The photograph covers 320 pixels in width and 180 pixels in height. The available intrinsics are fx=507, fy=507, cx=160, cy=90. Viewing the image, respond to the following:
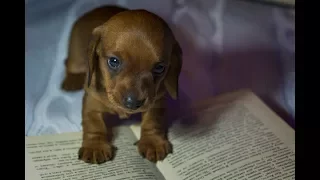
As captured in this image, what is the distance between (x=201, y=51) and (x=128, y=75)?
67 centimetres

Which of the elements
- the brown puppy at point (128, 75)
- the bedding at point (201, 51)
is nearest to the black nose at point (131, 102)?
the brown puppy at point (128, 75)

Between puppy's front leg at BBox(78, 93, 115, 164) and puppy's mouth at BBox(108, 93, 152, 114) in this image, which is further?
puppy's front leg at BBox(78, 93, 115, 164)

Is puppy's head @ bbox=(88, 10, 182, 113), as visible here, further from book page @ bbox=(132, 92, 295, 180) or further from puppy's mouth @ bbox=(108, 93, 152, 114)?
book page @ bbox=(132, 92, 295, 180)

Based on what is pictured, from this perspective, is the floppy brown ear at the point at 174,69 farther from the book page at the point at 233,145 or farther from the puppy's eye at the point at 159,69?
the book page at the point at 233,145

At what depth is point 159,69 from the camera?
125 centimetres

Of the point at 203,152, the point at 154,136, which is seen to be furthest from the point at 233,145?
the point at 154,136

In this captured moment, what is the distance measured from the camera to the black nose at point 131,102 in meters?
1.18

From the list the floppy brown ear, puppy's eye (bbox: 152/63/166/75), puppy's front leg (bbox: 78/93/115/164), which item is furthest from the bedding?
puppy's eye (bbox: 152/63/166/75)

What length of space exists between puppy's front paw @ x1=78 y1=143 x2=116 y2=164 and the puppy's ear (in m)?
0.20

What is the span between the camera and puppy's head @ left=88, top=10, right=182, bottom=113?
3.89 ft

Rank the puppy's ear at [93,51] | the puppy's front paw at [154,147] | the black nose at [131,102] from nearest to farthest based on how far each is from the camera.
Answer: the black nose at [131,102] → the puppy's ear at [93,51] → the puppy's front paw at [154,147]

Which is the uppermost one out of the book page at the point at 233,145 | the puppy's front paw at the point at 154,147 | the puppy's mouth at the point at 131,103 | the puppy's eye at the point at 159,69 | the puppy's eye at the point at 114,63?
the puppy's eye at the point at 114,63

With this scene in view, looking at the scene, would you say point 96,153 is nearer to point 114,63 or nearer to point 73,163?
point 73,163
